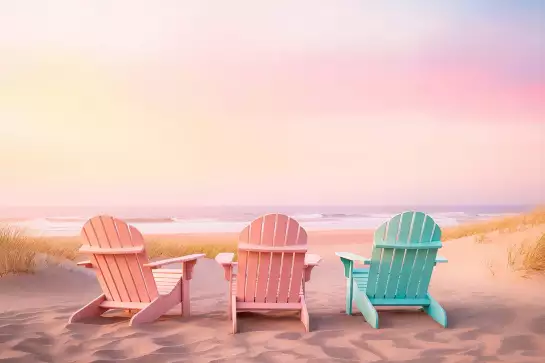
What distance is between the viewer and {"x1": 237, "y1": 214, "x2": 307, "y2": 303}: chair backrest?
144 inches

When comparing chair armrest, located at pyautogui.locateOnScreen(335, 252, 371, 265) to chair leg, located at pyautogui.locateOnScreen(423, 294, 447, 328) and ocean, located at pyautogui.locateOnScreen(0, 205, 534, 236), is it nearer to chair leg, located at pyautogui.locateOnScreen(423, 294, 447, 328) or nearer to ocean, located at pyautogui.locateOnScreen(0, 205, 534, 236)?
chair leg, located at pyautogui.locateOnScreen(423, 294, 447, 328)

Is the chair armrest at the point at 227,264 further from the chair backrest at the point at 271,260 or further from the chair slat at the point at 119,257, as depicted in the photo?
the chair slat at the point at 119,257

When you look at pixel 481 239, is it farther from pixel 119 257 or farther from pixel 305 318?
pixel 119 257

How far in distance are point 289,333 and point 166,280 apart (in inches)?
50.4

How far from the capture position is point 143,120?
2200 cm

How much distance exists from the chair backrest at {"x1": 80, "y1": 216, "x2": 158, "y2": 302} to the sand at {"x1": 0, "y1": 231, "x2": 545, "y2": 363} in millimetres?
287

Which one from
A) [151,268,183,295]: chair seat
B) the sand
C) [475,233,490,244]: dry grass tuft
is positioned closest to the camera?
the sand

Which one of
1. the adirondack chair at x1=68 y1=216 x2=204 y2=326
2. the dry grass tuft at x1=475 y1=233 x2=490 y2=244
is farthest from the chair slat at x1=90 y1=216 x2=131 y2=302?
the dry grass tuft at x1=475 y1=233 x2=490 y2=244

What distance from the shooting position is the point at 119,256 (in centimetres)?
374

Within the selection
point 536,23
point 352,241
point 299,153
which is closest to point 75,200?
point 299,153

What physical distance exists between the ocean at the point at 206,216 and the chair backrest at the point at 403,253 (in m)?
13.3

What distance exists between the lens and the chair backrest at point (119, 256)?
3682 mm

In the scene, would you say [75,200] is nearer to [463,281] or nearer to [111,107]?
[111,107]

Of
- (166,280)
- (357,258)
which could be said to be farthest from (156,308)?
(357,258)
